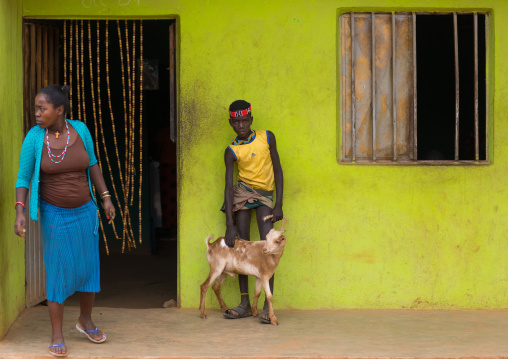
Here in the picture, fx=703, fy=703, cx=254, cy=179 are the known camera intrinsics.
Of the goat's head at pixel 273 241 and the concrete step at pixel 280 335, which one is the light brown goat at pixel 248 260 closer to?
the goat's head at pixel 273 241

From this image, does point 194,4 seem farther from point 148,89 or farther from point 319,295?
point 148,89

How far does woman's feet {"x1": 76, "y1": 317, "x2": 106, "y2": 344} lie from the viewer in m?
4.93

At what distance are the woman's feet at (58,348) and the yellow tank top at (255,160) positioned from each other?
192cm

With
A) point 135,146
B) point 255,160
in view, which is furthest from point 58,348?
point 135,146

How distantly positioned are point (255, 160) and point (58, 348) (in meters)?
2.08

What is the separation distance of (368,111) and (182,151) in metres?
1.62

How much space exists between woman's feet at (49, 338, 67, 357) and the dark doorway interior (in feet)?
17.8

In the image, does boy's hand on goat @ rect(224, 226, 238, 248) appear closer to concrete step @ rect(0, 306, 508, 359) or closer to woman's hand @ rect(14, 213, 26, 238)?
concrete step @ rect(0, 306, 508, 359)

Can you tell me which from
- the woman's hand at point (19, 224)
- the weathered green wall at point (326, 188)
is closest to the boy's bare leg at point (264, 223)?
the weathered green wall at point (326, 188)

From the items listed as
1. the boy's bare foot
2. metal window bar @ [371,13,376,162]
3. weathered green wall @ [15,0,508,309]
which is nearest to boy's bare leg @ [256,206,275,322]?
the boy's bare foot

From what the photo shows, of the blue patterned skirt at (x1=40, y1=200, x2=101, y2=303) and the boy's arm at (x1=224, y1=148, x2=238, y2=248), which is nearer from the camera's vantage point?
the blue patterned skirt at (x1=40, y1=200, x2=101, y2=303)

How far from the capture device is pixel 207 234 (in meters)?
5.93

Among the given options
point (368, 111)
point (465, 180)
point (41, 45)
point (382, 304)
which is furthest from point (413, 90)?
point (41, 45)

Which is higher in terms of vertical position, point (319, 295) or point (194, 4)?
point (194, 4)
